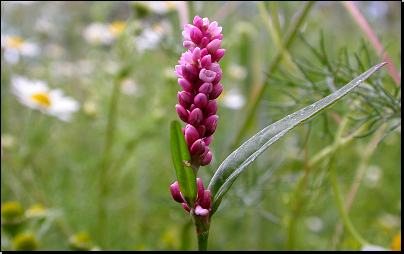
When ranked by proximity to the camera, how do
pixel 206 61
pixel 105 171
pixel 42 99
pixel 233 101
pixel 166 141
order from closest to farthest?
pixel 206 61
pixel 105 171
pixel 42 99
pixel 233 101
pixel 166 141

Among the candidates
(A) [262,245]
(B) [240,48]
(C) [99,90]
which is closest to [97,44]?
(C) [99,90]

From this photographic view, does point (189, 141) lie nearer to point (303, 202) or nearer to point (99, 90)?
point (303, 202)

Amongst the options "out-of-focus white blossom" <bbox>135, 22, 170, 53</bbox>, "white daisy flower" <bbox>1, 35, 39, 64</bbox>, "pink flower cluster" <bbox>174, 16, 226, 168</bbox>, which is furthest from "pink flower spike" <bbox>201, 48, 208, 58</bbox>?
"white daisy flower" <bbox>1, 35, 39, 64</bbox>

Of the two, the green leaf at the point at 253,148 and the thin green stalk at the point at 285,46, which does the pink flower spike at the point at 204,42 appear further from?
the thin green stalk at the point at 285,46

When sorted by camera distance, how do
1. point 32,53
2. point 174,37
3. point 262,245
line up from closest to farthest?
point 174,37 < point 262,245 < point 32,53

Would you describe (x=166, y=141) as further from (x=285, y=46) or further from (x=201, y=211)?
(x=201, y=211)

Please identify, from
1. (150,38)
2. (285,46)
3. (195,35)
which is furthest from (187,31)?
(150,38)

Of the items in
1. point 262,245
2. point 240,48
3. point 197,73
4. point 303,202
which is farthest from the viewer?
point 240,48

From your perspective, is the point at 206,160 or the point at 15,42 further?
the point at 15,42
